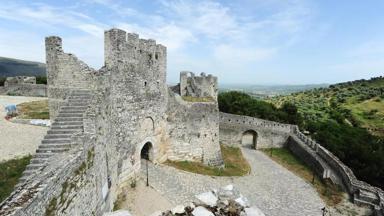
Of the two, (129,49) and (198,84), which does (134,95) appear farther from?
(198,84)

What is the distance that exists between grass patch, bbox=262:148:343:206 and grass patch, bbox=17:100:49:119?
55.9ft

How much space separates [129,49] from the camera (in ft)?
44.8

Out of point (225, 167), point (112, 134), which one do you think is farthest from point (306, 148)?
point (112, 134)

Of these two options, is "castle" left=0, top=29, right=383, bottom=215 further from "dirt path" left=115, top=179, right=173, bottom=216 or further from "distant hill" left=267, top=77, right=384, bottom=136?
"distant hill" left=267, top=77, right=384, bottom=136

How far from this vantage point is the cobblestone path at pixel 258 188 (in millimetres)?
14198

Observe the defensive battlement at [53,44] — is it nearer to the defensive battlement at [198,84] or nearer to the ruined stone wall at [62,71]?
the ruined stone wall at [62,71]

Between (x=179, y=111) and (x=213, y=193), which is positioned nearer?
(x=213, y=193)

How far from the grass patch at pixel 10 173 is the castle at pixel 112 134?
242 centimetres

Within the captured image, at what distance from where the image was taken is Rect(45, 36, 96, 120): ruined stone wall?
11.3 metres

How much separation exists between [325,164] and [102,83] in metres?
16.4

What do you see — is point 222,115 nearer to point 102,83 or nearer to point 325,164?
point 325,164

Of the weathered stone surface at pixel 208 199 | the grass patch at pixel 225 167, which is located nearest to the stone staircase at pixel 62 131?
the weathered stone surface at pixel 208 199

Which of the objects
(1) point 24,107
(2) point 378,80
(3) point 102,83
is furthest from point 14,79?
(2) point 378,80

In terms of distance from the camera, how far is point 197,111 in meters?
19.0
